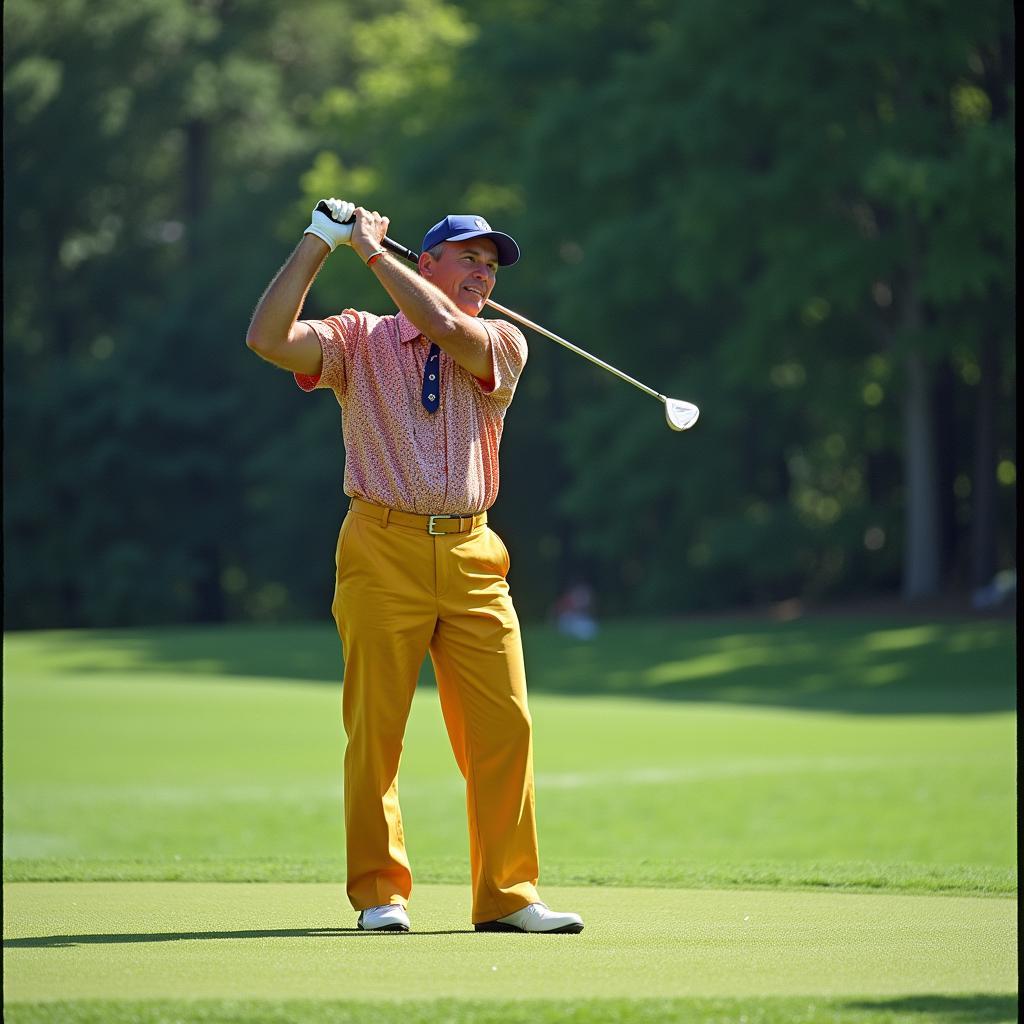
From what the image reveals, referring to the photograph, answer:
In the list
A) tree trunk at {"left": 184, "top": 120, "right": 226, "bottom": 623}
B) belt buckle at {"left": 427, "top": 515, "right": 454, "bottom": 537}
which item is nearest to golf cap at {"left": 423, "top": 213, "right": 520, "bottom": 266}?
belt buckle at {"left": 427, "top": 515, "right": 454, "bottom": 537}

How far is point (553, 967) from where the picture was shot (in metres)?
4.27

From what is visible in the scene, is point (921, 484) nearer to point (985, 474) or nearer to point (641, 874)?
point (985, 474)

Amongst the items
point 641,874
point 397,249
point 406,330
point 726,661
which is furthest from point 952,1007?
point 726,661

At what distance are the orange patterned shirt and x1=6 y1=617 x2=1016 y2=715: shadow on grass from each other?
1552cm

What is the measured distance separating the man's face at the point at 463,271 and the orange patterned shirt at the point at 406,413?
0.14 meters

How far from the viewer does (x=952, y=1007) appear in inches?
149

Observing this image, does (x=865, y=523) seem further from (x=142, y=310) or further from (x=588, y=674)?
(x=142, y=310)

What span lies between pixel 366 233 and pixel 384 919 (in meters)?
1.84

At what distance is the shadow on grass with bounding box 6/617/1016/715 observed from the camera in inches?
888

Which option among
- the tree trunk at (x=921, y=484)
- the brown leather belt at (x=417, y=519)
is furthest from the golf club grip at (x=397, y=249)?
the tree trunk at (x=921, y=484)

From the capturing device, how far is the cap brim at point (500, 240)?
5.21 metres

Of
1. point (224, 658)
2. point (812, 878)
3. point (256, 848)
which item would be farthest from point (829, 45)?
point (812, 878)

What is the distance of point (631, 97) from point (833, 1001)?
2725 centimetres

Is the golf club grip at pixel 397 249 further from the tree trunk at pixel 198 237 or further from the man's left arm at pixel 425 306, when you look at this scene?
the tree trunk at pixel 198 237
